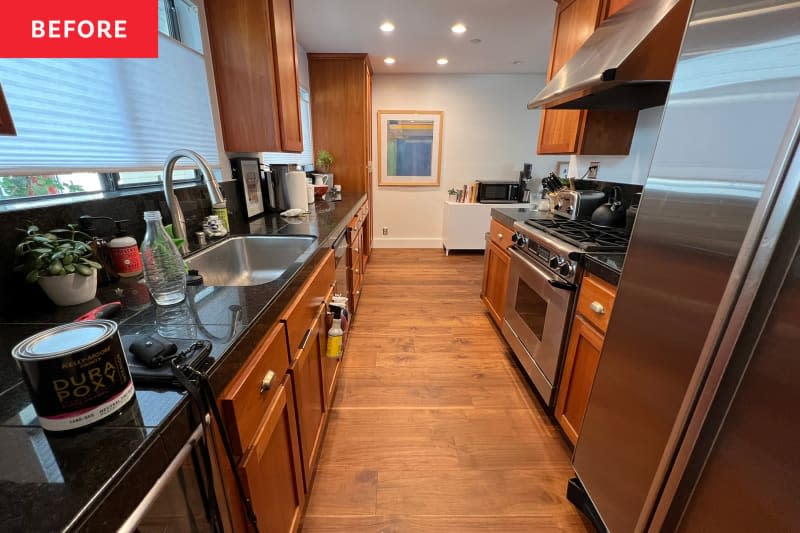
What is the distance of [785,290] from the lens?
0.57 metres

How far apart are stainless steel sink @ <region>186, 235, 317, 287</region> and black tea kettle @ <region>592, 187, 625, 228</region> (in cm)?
164

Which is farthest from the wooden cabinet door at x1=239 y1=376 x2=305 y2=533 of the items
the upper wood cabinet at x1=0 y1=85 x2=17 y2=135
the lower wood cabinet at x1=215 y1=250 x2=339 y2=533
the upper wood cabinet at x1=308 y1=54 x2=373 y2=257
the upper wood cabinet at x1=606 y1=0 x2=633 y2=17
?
the upper wood cabinet at x1=308 y1=54 x2=373 y2=257

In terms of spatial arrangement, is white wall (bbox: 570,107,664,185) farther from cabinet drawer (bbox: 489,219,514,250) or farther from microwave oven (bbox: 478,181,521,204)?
microwave oven (bbox: 478,181,521,204)

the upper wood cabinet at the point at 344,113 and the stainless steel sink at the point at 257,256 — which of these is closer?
the stainless steel sink at the point at 257,256

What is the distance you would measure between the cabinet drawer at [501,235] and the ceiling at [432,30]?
161cm

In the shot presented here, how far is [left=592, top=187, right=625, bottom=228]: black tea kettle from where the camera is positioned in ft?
6.08

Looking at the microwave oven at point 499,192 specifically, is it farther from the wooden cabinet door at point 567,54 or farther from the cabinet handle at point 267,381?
the cabinet handle at point 267,381

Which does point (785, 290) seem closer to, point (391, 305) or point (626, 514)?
point (626, 514)

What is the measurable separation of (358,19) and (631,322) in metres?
2.92

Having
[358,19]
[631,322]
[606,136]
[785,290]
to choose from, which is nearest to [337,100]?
[358,19]

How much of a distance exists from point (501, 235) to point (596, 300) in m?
1.15

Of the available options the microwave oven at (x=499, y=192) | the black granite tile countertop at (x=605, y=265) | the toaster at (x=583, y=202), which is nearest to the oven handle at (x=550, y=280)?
the black granite tile countertop at (x=605, y=265)

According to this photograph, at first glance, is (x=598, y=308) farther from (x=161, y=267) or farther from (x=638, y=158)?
(x=161, y=267)

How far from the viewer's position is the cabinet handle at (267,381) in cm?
79
